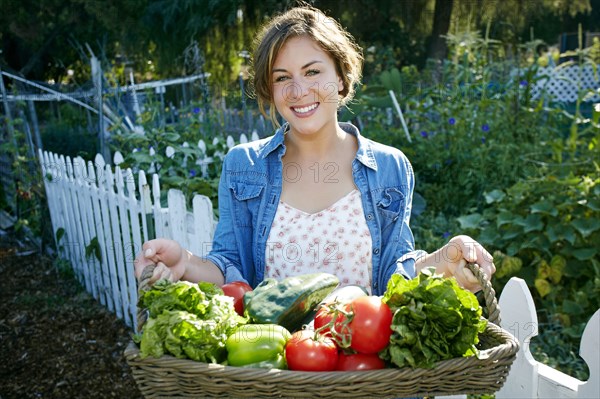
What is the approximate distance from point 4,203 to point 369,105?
15.0ft

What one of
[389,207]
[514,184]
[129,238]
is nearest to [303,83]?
[389,207]

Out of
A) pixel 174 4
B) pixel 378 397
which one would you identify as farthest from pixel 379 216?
pixel 174 4

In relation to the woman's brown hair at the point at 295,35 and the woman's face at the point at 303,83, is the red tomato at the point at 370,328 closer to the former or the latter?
the woman's face at the point at 303,83

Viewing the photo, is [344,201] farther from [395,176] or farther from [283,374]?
[283,374]

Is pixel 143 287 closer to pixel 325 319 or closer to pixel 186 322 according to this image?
pixel 186 322

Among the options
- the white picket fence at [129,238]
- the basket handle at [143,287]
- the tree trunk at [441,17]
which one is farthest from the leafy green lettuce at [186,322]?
the tree trunk at [441,17]

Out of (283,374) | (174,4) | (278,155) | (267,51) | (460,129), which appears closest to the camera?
(283,374)

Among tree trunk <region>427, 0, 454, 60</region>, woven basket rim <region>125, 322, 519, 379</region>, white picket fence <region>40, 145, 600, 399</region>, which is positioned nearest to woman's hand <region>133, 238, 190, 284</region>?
woven basket rim <region>125, 322, 519, 379</region>

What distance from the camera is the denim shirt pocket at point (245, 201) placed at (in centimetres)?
203

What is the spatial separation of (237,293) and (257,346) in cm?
38

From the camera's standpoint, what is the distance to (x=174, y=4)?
28.9 feet

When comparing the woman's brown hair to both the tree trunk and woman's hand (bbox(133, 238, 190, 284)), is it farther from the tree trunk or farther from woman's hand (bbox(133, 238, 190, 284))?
the tree trunk

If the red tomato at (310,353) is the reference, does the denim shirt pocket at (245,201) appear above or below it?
→ above

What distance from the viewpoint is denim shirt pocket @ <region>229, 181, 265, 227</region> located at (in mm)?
2025
